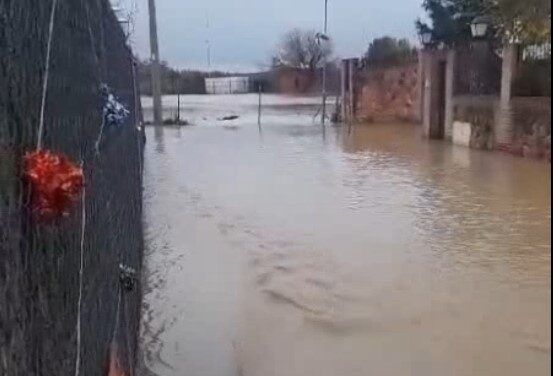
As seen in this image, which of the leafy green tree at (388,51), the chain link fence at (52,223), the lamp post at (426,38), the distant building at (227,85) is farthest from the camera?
the distant building at (227,85)

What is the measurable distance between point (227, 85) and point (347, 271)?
120 ft

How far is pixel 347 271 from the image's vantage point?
619 cm

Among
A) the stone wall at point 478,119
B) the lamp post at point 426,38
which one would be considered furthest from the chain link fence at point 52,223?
the lamp post at point 426,38

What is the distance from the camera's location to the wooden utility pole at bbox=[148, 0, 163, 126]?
25.0m

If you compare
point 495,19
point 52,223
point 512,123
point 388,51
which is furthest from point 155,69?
point 52,223

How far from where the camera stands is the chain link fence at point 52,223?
4.19ft

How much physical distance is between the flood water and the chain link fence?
1.99 meters

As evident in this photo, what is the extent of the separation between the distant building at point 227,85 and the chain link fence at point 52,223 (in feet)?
124

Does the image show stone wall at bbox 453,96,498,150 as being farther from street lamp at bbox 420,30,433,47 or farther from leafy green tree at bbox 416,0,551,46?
street lamp at bbox 420,30,433,47

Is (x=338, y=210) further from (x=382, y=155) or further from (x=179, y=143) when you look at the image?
(x=179, y=143)

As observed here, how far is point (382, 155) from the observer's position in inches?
596

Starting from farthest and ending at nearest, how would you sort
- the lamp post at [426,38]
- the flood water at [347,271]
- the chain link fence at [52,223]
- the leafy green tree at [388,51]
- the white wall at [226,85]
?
the white wall at [226,85] < the leafy green tree at [388,51] < the lamp post at [426,38] < the flood water at [347,271] < the chain link fence at [52,223]

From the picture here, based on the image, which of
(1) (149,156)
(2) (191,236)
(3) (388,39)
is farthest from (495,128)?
(3) (388,39)

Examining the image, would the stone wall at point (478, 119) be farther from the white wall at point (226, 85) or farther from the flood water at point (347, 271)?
the white wall at point (226, 85)
